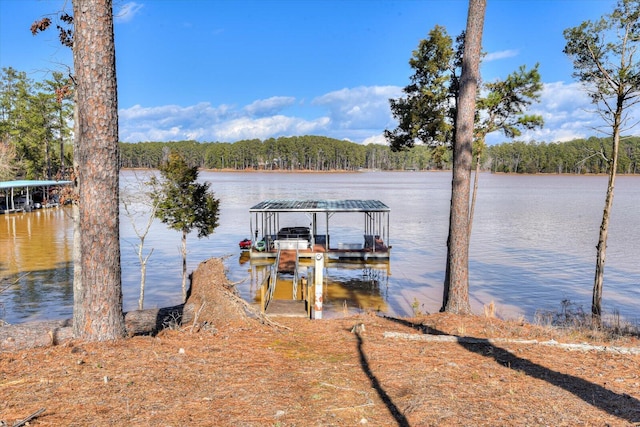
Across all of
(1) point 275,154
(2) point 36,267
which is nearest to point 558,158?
(1) point 275,154

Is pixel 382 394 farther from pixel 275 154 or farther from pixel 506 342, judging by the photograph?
pixel 275 154

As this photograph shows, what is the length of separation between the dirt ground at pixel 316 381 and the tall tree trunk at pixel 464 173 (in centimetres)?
229

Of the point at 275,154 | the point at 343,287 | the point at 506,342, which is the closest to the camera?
the point at 506,342

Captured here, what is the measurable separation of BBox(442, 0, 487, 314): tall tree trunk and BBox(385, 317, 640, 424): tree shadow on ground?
2576 mm

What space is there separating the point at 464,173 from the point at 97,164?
6.95 meters

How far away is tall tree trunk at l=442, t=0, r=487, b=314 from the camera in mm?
9453

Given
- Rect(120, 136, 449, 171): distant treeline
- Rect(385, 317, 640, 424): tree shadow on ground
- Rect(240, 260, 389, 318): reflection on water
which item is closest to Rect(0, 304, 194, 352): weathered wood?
Rect(385, 317, 640, 424): tree shadow on ground

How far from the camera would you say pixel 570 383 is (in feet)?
17.4

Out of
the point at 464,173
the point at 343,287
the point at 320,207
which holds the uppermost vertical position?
the point at 464,173

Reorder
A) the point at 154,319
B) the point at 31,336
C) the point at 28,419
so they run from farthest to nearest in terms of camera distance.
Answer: the point at 154,319 < the point at 31,336 < the point at 28,419

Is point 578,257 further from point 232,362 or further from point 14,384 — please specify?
point 14,384

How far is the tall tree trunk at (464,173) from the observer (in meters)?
9.45

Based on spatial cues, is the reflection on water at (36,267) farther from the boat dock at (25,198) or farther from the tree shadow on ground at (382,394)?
the tree shadow on ground at (382,394)

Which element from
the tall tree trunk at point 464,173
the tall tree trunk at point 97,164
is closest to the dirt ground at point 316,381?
the tall tree trunk at point 97,164
